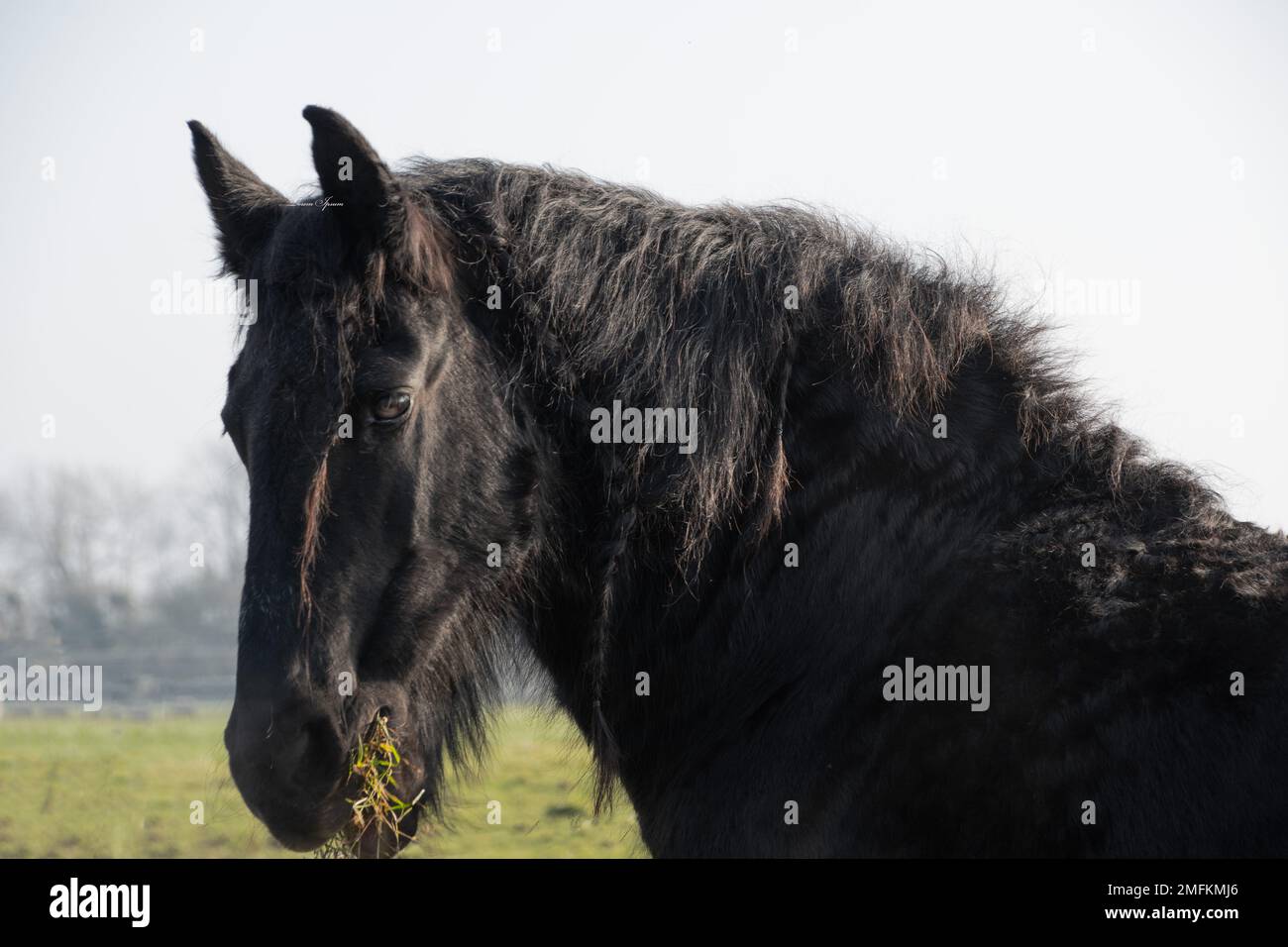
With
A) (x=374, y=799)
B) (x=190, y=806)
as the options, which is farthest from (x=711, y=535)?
(x=190, y=806)

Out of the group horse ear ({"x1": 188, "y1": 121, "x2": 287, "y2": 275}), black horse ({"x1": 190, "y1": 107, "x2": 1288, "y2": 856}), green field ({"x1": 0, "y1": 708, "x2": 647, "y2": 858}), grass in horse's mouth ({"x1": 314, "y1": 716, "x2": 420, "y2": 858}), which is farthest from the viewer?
green field ({"x1": 0, "y1": 708, "x2": 647, "y2": 858})

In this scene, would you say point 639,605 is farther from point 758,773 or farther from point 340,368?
point 340,368

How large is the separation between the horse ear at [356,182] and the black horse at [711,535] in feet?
0.03

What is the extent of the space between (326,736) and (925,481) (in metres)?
2.13

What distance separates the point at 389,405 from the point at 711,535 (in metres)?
1.19

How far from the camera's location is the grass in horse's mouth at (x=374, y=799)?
340cm

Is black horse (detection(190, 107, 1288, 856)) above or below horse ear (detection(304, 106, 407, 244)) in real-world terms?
below

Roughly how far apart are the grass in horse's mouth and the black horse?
0.07m

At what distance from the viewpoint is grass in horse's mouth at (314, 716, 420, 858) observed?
340 centimetres

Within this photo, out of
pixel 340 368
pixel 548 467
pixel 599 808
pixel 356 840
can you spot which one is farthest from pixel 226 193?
pixel 599 808
